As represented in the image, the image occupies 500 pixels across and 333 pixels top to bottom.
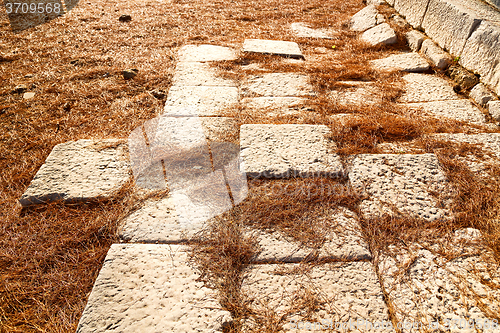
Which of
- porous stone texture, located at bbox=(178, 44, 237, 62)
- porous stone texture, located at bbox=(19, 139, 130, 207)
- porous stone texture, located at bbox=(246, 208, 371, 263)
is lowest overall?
porous stone texture, located at bbox=(19, 139, 130, 207)

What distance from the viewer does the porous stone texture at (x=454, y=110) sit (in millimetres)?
2689

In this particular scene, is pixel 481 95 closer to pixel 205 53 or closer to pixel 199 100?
pixel 199 100

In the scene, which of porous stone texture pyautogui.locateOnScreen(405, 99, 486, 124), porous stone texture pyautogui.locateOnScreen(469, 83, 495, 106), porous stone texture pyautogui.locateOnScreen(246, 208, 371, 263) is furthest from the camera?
porous stone texture pyautogui.locateOnScreen(469, 83, 495, 106)

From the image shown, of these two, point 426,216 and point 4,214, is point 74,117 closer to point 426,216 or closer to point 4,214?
point 4,214

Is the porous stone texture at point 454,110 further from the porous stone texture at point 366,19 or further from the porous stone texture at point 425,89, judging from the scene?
the porous stone texture at point 366,19

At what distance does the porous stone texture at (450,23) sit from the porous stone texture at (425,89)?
1.24 feet

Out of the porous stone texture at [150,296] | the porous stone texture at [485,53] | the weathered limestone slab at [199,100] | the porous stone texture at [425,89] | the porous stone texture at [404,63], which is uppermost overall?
the porous stone texture at [485,53]

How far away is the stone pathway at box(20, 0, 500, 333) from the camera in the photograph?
1395 millimetres

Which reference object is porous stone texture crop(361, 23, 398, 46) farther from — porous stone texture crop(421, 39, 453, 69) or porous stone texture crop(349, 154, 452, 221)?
porous stone texture crop(349, 154, 452, 221)

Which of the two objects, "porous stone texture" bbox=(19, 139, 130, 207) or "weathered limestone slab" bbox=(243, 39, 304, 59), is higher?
"weathered limestone slab" bbox=(243, 39, 304, 59)

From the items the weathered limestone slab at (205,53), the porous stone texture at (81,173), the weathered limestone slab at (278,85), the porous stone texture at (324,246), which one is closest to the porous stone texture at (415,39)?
the weathered limestone slab at (278,85)

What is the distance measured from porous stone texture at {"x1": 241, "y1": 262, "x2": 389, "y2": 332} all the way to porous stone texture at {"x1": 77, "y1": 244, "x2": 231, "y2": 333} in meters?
0.20

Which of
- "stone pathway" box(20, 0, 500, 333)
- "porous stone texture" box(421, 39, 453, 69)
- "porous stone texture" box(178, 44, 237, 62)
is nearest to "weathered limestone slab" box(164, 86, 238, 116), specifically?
"stone pathway" box(20, 0, 500, 333)

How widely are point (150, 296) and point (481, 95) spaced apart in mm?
3183
